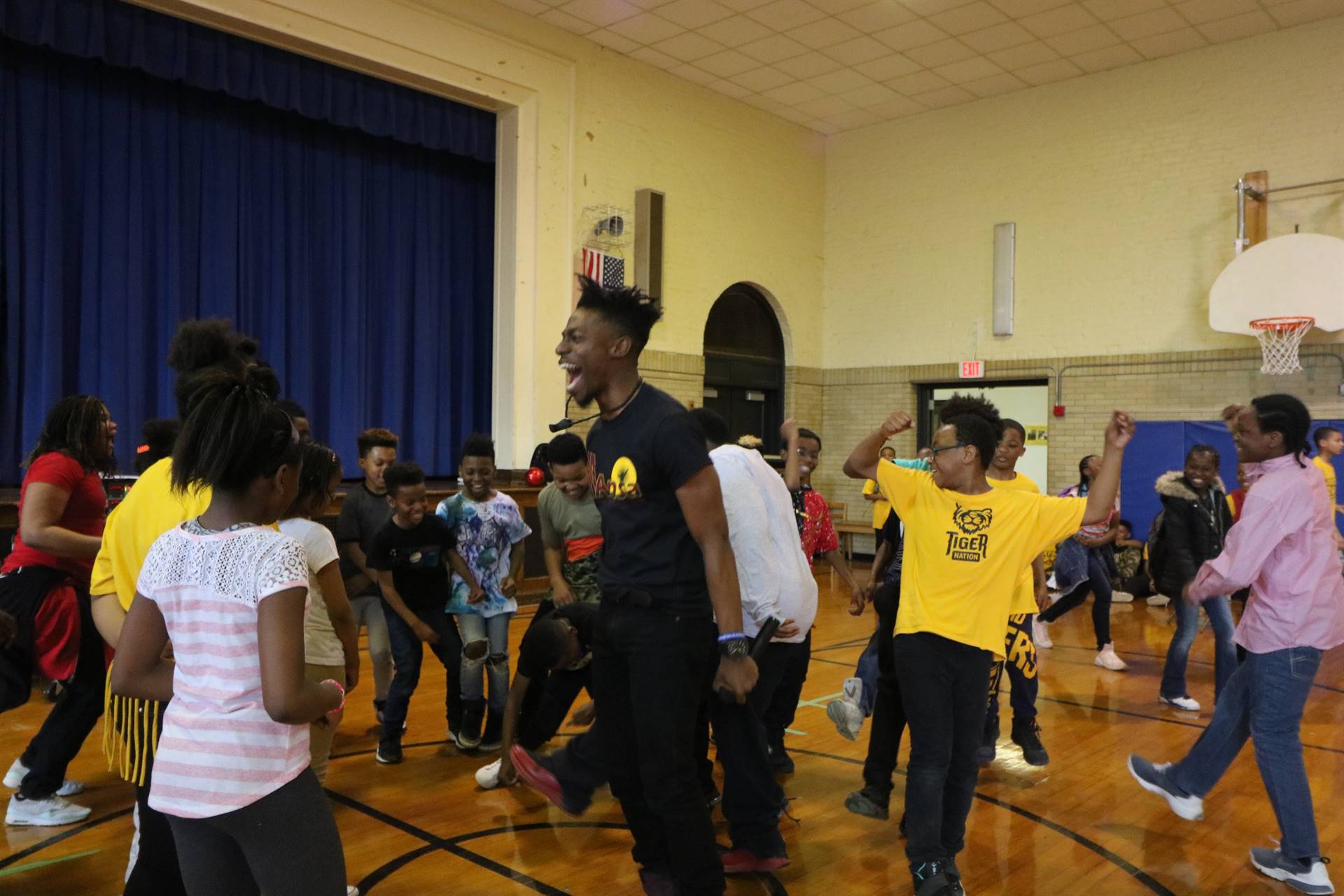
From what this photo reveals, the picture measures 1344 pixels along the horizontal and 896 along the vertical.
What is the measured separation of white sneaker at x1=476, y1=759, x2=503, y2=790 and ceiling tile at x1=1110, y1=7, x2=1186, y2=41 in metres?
9.89

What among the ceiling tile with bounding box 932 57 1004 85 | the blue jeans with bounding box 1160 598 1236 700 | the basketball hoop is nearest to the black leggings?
the blue jeans with bounding box 1160 598 1236 700

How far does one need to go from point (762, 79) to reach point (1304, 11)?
5582mm

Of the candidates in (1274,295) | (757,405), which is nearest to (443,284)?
(757,405)

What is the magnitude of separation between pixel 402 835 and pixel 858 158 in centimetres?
1190

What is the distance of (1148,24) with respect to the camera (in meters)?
10.5

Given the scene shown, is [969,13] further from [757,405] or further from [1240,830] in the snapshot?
[1240,830]

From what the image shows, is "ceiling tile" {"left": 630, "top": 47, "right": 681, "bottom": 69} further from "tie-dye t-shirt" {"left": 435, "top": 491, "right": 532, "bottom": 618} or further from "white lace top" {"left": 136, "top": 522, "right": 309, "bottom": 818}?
"white lace top" {"left": 136, "top": 522, "right": 309, "bottom": 818}

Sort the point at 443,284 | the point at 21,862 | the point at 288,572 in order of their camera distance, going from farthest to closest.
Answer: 1. the point at 443,284
2. the point at 21,862
3. the point at 288,572

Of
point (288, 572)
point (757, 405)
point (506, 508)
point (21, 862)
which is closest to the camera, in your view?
point (288, 572)

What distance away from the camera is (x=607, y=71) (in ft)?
36.7

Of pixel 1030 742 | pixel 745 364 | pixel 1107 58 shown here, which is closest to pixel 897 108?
pixel 1107 58

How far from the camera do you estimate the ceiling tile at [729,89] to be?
12148 millimetres

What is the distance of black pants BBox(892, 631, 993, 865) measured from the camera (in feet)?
10.2

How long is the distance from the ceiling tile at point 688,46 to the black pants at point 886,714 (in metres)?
8.24
